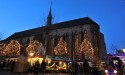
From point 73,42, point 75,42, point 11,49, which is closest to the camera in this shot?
point 11,49

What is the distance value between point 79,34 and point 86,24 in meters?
5.51

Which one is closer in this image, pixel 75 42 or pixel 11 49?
pixel 11 49

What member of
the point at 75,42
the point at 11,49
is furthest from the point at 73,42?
the point at 11,49

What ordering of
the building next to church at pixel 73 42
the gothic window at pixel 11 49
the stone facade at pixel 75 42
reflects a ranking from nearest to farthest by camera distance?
the gothic window at pixel 11 49, the building next to church at pixel 73 42, the stone facade at pixel 75 42

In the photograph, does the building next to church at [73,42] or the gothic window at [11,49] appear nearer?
the gothic window at [11,49]

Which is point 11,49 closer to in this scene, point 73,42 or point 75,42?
point 73,42

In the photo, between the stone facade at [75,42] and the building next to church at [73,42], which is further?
the stone facade at [75,42]

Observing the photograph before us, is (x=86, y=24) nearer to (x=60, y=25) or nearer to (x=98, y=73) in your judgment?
(x=60, y=25)

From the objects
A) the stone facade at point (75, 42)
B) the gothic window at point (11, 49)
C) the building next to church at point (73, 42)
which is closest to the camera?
the gothic window at point (11, 49)

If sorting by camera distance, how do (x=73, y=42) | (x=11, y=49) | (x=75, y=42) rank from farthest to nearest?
(x=73, y=42) → (x=75, y=42) → (x=11, y=49)

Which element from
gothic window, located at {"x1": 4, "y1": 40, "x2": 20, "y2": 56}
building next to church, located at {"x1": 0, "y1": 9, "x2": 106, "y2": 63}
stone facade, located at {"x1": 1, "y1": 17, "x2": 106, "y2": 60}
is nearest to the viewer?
gothic window, located at {"x1": 4, "y1": 40, "x2": 20, "y2": 56}

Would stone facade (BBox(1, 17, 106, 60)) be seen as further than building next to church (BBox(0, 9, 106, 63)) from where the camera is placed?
Yes

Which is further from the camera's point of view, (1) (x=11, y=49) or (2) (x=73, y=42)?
(2) (x=73, y=42)

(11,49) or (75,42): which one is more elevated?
(75,42)
